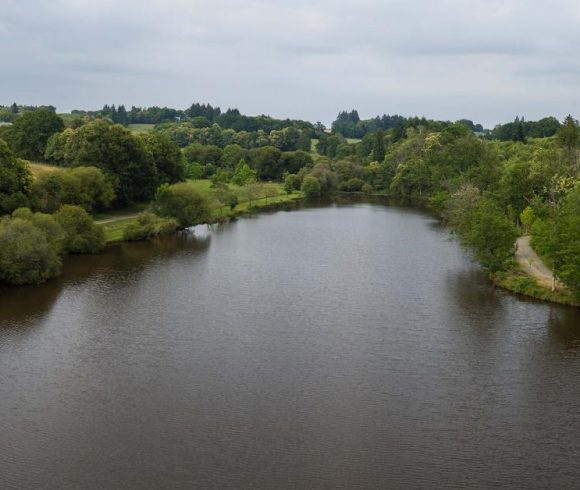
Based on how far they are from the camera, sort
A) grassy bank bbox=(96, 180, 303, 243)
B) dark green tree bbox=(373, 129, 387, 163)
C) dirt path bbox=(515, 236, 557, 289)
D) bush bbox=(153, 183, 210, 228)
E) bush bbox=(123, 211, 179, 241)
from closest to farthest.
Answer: dirt path bbox=(515, 236, 557, 289) → bush bbox=(123, 211, 179, 241) → grassy bank bbox=(96, 180, 303, 243) → bush bbox=(153, 183, 210, 228) → dark green tree bbox=(373, 129, 387, 163)

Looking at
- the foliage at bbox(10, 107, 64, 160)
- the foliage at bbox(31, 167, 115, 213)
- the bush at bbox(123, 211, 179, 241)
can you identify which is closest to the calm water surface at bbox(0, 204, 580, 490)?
the foliage at bbox(31, 167, 115, 213)

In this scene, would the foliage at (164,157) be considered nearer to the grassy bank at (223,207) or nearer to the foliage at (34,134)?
the grassy bank at (223,207)

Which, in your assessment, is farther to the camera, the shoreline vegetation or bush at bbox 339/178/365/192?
bush at bbox 339/178/365/192

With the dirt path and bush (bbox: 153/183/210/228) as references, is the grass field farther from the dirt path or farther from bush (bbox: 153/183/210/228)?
the dirt path

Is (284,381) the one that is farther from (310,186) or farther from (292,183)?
(292,183)

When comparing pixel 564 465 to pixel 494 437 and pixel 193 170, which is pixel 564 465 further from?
pixel 193 170

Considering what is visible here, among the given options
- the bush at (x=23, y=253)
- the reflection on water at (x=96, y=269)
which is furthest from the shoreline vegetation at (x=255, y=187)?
the reflection on water at (x=96, y=269)
